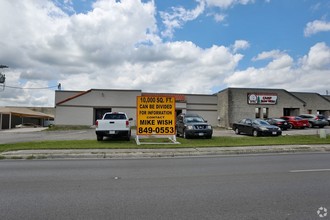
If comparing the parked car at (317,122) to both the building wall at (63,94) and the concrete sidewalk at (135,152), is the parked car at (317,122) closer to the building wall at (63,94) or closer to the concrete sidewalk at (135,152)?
the concrete sidewalk at (135,152)

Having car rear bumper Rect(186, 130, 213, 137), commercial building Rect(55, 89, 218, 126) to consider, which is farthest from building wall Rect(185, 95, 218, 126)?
car rear bumper Rect(186, 130, 213, 137)

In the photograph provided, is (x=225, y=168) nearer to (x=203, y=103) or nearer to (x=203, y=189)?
(x=203, y=189)

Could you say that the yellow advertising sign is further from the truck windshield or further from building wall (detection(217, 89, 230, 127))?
building wall (detection(217, 89, 230, 127))

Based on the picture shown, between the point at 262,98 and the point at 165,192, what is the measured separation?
36.8 meters

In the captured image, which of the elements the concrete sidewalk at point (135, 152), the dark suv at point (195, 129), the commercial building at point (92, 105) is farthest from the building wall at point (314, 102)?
the concrete sidewalk at point (135, 152)

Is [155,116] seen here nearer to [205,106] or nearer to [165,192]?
[165,192]

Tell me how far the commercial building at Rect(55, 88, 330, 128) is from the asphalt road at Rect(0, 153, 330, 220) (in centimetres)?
2994

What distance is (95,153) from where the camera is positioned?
1268 centimetres

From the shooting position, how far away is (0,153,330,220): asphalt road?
479cm

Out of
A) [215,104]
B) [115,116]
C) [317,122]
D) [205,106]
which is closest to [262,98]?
[215,104]

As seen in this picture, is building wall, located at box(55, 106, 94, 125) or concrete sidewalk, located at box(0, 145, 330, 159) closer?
concrete sidewalk, located at box(0, 145, 330, 159)

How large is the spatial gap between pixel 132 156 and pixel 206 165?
3826 mm

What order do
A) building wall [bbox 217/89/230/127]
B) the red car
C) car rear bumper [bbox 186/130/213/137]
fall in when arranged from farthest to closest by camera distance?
building wall [bbox 217/89/230/127] < the red car < car rear bumper [bbox 186/130/213/137]

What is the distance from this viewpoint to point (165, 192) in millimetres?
6133
